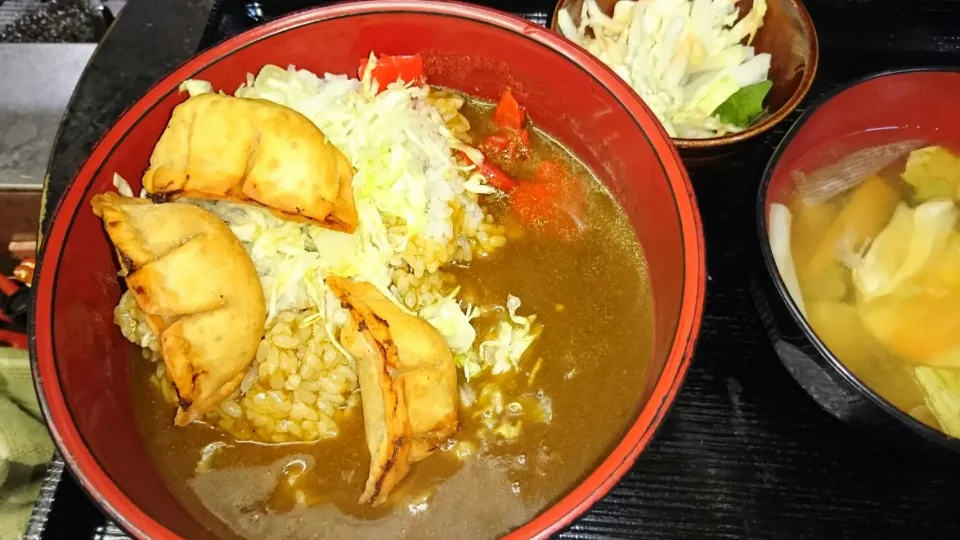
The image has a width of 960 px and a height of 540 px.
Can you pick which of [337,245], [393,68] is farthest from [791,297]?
[393,68]

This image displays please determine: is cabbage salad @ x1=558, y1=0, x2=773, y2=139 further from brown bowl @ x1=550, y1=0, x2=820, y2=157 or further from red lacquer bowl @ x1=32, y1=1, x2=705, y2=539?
red lacquer bowl @ x1=32, y1=1, x2=705, y2=539

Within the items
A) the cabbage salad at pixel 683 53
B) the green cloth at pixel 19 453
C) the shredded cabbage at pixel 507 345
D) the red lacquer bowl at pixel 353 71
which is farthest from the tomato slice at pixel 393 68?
the green cloth at pixel 19 453

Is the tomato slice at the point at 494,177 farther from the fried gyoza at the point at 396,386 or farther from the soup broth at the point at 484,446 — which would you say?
the fried gyoza at the point at 396,386

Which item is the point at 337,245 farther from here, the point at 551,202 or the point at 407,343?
the point at 551,202

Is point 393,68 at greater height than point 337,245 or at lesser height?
greater

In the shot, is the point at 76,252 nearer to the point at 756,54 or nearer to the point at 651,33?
the point at 651,33

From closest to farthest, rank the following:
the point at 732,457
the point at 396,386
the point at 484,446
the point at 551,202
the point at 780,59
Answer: the point at 396,386 → the point at 484,446 → the point at 732,457 → the point at 551,202 → the point at 780,59

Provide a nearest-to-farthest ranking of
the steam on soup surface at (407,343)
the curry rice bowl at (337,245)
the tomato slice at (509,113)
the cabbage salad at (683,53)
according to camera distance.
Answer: the steam on soup surface at (407,343) → the curry rice bowl at (337,245) → the tomato slice at (509,113) → the cabbage salad at (683,53)
